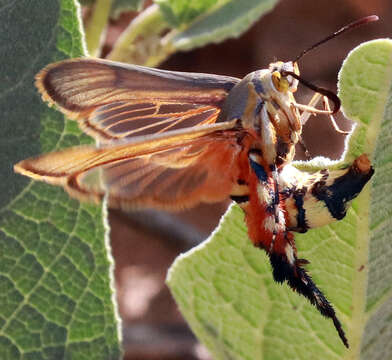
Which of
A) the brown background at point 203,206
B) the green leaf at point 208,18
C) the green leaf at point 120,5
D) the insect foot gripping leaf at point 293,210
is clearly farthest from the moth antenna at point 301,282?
the brown background at point 203,206

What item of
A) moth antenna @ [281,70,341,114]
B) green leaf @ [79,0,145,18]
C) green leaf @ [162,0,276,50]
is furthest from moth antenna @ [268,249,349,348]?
green leaf @ [79,0,145,18]

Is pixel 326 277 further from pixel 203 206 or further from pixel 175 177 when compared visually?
pixel 203 206

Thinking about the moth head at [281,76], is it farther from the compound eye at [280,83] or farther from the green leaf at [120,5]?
the green leaf at [120,5]

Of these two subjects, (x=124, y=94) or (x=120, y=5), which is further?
(x=120, y=5)

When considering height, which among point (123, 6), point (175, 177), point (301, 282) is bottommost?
point (301, 282)

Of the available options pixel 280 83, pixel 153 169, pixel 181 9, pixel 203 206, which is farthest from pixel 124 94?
pixel 203 206
